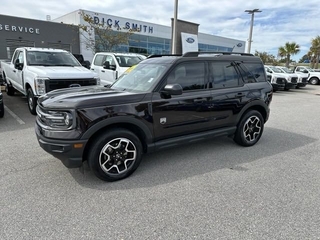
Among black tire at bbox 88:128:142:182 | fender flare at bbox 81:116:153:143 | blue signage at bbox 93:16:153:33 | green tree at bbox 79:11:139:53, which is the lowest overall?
black tire at bbox 88:128:142:182

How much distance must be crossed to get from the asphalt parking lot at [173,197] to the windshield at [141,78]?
1303 mm

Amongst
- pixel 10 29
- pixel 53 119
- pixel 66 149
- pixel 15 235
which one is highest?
pixel 10 29

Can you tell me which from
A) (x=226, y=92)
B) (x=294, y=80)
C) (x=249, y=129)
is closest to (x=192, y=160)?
(x=226, y=92)

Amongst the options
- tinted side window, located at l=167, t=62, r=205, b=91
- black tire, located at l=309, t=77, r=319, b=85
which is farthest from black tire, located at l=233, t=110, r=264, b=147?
black tire, located at l=309, t=77, r=319, b=85

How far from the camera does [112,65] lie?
965 cm

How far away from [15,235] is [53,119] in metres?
1.41

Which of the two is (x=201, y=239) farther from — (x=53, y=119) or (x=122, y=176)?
(x=53, y=119)

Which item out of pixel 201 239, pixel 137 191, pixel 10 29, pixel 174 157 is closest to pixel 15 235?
pixel 137 191

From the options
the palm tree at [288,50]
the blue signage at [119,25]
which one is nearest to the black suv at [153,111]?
the blue signage at [119,25]

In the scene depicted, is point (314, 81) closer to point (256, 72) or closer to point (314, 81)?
point (314, 81)

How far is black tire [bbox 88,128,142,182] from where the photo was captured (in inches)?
125

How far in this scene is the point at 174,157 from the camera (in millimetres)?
4258

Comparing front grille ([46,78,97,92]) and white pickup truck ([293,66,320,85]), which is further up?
white pickup truck ([293,66,320,85])

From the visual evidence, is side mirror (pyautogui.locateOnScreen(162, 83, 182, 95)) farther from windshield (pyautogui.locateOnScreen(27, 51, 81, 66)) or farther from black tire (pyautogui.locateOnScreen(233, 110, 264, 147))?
windshield (pyautogui.locateOnScreen(27, 51, 81, 66))
